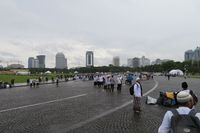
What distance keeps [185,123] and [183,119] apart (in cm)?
6

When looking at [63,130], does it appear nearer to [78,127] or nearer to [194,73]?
[78,127]

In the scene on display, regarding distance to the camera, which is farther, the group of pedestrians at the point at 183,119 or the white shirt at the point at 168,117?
the white shirt at the point at 168,117

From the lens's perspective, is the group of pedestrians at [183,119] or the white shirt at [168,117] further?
the white shirt at [168,117]

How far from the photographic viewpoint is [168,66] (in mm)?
171750

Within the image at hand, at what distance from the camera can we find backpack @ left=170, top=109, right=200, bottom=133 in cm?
367

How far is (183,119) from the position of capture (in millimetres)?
3750

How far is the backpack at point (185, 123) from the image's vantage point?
3669 mm

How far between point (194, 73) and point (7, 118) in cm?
13391

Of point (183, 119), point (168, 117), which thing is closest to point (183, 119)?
point (183, 119)

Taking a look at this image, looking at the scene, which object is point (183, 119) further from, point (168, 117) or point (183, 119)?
point (168, 117)

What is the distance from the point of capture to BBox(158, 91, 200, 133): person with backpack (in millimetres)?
3686

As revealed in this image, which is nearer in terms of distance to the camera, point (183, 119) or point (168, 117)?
point (183, 119)

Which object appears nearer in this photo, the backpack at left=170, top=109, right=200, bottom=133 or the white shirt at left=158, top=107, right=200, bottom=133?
the backpack at left=170, top=109, right=200, bottom=133

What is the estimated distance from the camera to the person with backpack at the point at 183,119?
3.69 meters
